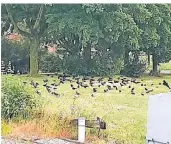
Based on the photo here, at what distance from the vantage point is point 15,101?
22.1 feet

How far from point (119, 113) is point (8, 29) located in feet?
49.3

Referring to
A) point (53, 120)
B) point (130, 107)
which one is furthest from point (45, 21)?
point (53, 120)

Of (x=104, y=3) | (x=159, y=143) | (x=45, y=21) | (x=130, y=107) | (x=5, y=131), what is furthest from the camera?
(x=45, y=21)

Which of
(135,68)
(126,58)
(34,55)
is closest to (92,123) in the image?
(34,55)

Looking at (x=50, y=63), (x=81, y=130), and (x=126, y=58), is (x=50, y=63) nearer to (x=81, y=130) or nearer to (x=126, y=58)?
(x=126, y=58)

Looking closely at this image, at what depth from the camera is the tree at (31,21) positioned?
2060 cm

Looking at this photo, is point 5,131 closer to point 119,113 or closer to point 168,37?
point 119,113

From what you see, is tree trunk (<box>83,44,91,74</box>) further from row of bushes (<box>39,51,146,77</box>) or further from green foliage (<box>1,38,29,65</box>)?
green foliage (<box>1,38,29,65</box>)

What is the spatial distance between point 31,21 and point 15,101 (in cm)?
1499

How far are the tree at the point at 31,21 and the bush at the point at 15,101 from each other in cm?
1336

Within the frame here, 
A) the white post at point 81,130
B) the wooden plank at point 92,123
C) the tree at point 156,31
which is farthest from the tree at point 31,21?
the white post at point 81,130

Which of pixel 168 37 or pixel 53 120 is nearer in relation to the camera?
pixel 53 120

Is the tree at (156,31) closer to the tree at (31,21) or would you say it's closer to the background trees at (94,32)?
the background trees at (94,32)

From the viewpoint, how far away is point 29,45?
70.3 ft
